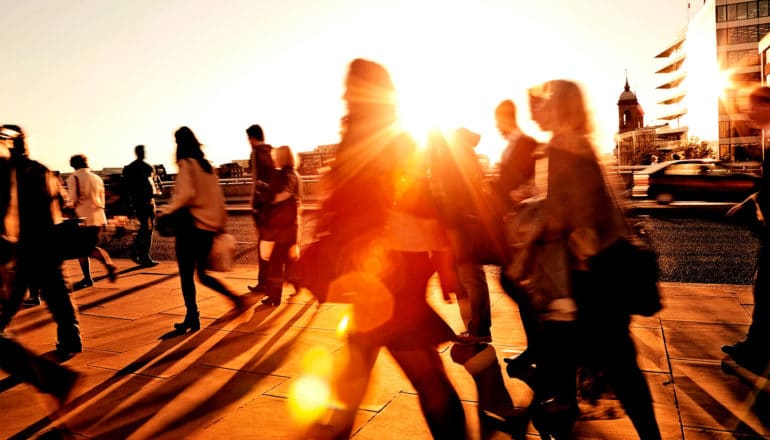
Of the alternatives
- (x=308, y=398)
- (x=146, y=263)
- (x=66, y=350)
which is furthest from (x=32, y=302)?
(x=308, y=398)

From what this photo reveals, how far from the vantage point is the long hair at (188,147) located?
5137 mm

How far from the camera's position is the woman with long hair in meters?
2.55

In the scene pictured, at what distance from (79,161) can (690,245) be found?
30.7 feet

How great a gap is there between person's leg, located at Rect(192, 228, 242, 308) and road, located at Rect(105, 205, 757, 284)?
2.88 feet

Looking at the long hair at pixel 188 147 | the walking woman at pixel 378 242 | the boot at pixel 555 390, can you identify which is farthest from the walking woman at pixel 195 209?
the boot at pixel 555 390

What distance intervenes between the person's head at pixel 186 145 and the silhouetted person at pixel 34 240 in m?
0.99

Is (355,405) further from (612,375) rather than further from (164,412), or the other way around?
(164,412)

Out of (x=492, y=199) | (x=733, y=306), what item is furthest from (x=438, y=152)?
(x=733, y=306)

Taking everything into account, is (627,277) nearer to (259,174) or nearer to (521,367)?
(521,367)

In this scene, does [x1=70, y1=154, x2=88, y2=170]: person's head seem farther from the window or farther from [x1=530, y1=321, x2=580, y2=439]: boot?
the window

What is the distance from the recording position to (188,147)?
5.17 meters

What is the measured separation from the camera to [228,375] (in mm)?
4199

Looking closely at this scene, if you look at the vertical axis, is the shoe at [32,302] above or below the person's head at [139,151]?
below

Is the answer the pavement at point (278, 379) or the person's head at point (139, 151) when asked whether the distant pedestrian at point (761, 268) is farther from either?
the person's head at point (139, 151)
